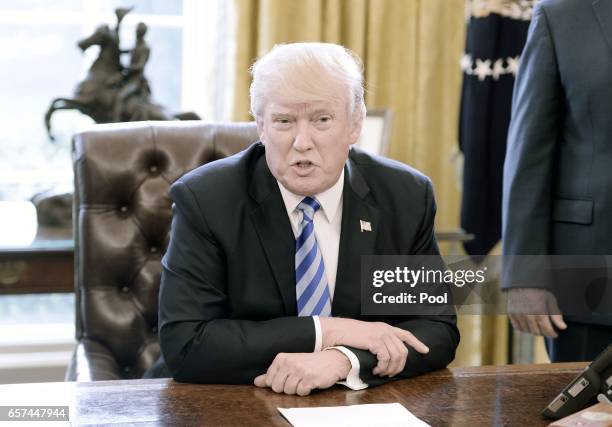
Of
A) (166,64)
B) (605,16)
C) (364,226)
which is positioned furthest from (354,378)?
(166,64)

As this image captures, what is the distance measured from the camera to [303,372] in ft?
5.75

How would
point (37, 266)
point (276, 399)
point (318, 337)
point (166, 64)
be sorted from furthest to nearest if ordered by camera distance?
point (166, 64) < point (37, 266) < point (318, 337) < point (276, 399)

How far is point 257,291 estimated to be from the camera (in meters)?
2.09

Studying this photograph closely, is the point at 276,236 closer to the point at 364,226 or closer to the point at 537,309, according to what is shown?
the point at 364,226

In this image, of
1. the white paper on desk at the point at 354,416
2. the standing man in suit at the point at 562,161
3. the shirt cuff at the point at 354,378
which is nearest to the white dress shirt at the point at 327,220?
the shirt cuff at the point at 354,378

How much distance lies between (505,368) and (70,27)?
8.86ft

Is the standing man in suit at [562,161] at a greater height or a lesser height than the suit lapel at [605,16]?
lesser

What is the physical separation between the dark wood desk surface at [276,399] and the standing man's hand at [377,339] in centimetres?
5

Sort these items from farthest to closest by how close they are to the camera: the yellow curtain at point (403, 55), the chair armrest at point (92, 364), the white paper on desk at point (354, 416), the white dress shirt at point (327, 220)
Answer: the yellow curtain at point (403, 55)
the chair armrest at point (92, 364)
the white dress shirt at point (327, 220)
the white paper on desk at point (354, 416)

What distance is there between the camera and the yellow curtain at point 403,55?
367 centimetres

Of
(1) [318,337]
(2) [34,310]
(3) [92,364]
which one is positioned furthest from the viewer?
(2) [34,310]

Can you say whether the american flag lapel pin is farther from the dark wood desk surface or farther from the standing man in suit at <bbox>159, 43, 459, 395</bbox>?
the dark wood desk surface

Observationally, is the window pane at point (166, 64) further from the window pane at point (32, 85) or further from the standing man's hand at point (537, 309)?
the standing man's hand at point (537, 309)

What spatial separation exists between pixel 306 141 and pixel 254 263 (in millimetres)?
314
